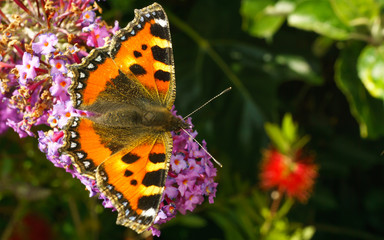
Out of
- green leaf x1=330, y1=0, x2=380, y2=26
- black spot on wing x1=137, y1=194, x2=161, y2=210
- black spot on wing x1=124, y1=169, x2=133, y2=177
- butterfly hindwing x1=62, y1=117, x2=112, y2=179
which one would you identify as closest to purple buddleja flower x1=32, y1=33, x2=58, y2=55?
butterfly hindwing x1=62, y1=117, x2=112, y2=179

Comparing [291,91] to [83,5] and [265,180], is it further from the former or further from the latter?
[83,5]

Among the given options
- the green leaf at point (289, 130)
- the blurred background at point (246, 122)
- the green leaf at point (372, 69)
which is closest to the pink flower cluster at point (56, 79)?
the blurred background at point (246, 122)

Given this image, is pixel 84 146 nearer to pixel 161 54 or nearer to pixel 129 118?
pixel 129 118

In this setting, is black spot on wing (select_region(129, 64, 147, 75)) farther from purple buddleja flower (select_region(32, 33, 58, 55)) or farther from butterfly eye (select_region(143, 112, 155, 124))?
purple buddleja flower (select_region(32, 33, 58, 55))

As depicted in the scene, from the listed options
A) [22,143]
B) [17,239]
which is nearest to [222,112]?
[22,143]

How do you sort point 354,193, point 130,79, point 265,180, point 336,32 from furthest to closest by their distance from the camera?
point 354,193 → point 265,180 → point 336,32 → point 130,79

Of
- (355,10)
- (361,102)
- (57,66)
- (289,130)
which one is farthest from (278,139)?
(57,66)
